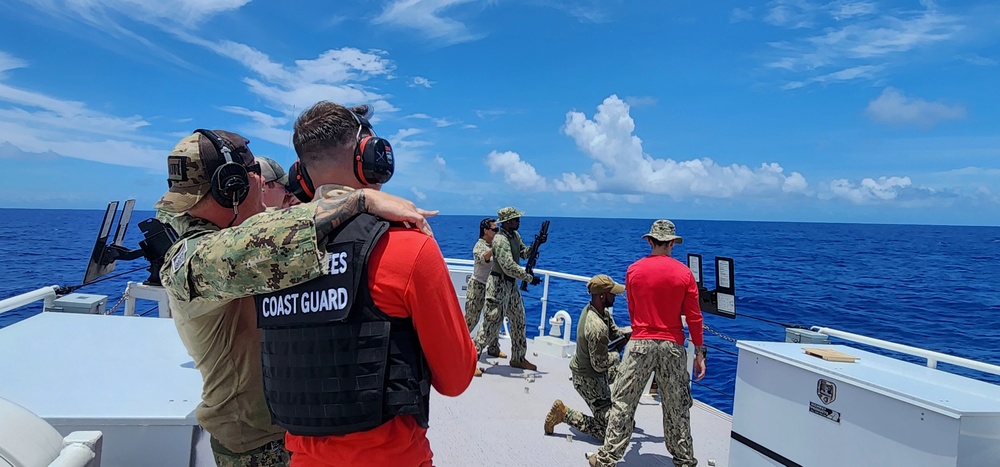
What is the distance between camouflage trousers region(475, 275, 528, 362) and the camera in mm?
6977

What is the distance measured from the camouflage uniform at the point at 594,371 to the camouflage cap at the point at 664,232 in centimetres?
92

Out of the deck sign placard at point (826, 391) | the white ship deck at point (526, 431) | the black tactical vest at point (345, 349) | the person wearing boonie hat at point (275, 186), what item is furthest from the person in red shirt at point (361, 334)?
the white ship deck at point (526, 431)

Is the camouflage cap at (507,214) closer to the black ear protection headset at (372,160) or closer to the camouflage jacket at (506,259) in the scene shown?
the camouflage jacket at (506,259)

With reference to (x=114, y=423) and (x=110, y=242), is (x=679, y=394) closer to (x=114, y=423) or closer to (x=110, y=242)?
(x=114, y=423)

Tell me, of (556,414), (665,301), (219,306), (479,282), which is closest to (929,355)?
(665,301)

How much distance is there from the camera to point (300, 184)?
1954 mm

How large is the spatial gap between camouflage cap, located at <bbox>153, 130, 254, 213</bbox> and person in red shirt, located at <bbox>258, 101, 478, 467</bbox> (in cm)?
46

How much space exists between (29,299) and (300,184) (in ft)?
9.36

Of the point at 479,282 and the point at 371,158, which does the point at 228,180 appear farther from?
the point at 479,282

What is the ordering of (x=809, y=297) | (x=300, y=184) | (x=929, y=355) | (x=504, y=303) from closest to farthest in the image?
(x=300, y=184) < (x=929, y=355) < (x=504, y=303) < (x=809, y=297)

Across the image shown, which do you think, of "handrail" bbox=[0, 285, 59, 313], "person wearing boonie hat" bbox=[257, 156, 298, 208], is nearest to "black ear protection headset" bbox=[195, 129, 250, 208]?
"person wearing boonie hat" bbox=[257, 156, 298, 208]

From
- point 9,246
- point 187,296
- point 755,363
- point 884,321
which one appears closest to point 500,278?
point 755,363

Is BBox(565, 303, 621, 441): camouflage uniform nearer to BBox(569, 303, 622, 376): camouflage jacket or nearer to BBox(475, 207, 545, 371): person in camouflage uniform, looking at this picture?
BBox(569, 303, 622, 376): camouflage jacket

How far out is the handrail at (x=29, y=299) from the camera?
3196 mm
